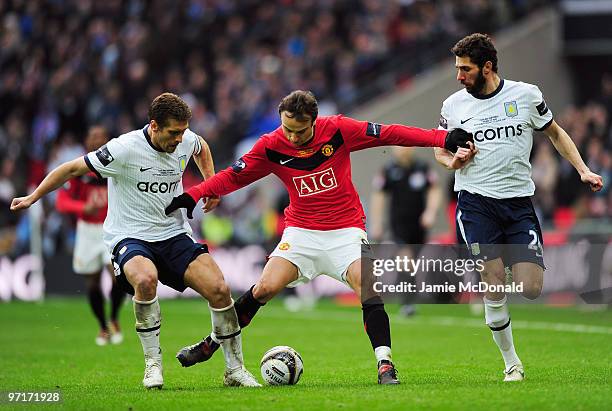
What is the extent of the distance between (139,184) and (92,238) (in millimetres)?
5456

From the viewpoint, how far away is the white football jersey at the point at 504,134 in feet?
31.1

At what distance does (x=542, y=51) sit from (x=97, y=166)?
763 inches

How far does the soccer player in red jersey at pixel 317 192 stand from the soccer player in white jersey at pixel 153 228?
0.21 m

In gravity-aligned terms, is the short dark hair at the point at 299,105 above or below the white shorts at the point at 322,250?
above

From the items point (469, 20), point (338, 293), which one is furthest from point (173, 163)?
point (469, 20)

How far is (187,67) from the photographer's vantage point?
29.5m

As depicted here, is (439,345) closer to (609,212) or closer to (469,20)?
(609,212)

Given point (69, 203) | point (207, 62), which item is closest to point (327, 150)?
point (69, 203)

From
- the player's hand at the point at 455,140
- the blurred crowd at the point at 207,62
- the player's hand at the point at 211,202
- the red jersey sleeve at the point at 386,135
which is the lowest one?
the player's hand at the point at 211,202

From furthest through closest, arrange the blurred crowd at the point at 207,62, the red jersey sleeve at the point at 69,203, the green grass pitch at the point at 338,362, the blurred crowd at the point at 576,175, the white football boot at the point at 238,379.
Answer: the blurred crowd at the point at 207,62, the blurred crowd at the point at 576,175, the red jersey sleeve at the point at 69,203, the white football boot at the point at 238,379, the green grass pitch at the point at 338,362

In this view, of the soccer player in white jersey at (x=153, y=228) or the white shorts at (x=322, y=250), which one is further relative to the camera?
the white shorts at (x=322, y=250)

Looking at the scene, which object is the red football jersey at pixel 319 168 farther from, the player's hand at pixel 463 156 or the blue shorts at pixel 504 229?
the blue shorts at pixel 504 229

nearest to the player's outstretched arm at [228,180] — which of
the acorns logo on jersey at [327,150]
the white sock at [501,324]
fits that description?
the acorns logo on jersey at [327,150]

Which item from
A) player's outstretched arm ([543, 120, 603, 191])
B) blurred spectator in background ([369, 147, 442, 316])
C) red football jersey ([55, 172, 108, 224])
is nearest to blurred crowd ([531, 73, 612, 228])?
blurred spectator in background ([369, 147, 442, 316])
